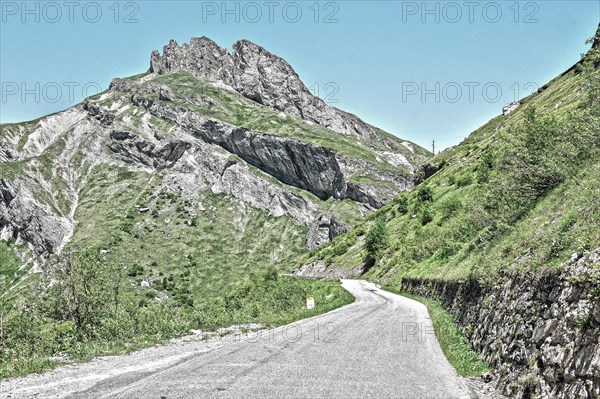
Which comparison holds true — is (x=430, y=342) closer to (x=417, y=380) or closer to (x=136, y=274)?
(x=417, y=380)

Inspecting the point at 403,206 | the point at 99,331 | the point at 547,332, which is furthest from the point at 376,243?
the point at 547,332

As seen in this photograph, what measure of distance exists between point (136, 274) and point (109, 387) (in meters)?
133

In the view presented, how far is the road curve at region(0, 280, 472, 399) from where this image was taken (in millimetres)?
11523

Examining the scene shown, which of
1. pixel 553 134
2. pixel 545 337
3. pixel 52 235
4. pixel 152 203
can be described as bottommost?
pixel 545 337

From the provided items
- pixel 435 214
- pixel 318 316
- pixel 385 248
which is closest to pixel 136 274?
pixel 385 248

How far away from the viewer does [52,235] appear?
16100cm

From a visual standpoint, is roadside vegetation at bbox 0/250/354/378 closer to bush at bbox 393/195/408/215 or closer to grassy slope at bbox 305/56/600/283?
grassy slope at bbox 305/56/600/283

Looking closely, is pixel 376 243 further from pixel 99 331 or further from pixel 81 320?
pixel 99 331

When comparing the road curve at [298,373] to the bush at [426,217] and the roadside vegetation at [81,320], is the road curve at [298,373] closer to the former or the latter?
the roadside vegetation at [81,320]

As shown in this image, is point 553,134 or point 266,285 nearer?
point 553,134

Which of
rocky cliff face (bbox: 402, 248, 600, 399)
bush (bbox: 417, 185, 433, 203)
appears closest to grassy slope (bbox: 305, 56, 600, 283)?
rocky cliff face (bbox: 402, 248, 600, 399)

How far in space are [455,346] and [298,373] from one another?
7.52 m

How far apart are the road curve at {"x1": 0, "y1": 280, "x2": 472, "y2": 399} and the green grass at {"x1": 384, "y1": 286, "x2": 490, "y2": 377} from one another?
36 centimetres

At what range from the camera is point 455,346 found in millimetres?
17453
